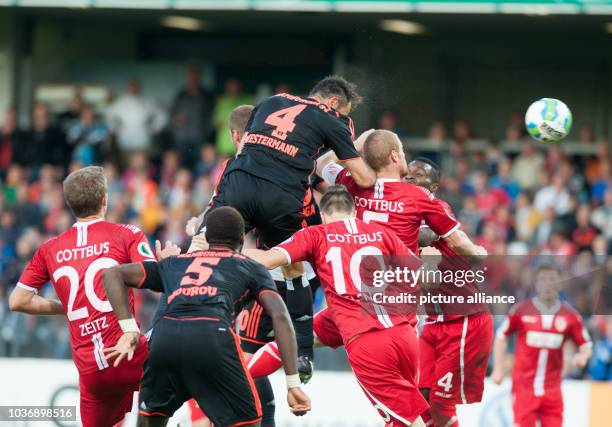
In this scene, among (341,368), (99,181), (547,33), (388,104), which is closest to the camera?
(99,181)

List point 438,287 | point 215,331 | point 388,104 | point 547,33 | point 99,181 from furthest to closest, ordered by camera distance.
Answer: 1. point 547,33
2. point 388,104
3. point 438,287
4. point 99,181
5. point 215,331

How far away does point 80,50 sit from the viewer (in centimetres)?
2277

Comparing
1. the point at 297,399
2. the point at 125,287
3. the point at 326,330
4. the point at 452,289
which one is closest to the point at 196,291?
the point at 125,287

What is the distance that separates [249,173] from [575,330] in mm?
4844

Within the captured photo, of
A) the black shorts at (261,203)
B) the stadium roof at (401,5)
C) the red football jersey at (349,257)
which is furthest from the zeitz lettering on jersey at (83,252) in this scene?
the stadium roof at (401,5)

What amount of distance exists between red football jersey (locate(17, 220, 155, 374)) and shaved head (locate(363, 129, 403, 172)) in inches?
75.6

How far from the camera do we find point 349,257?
888 cm

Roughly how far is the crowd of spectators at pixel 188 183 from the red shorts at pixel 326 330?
182 inches

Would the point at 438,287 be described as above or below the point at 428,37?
below

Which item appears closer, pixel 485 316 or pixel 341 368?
pixel 485 316

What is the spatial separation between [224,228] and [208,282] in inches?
15.3

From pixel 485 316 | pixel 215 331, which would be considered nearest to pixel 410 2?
pixel 485 316

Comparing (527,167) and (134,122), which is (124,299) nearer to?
(527,167)

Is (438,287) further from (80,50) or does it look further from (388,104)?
(80,50)
